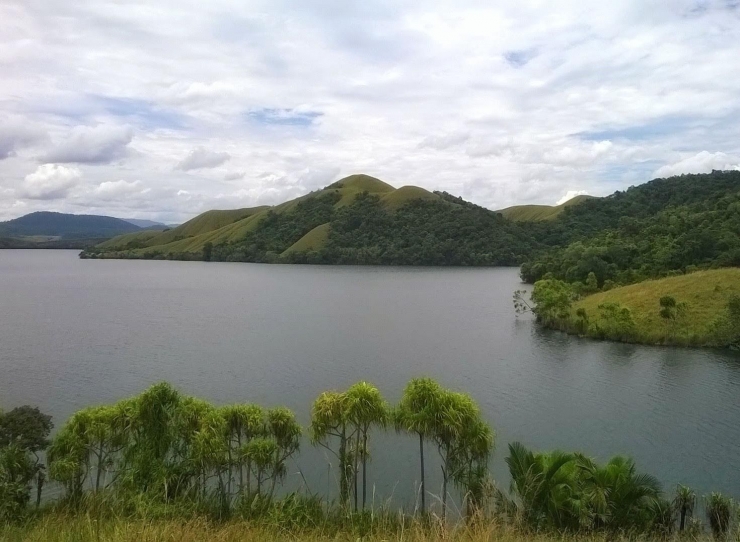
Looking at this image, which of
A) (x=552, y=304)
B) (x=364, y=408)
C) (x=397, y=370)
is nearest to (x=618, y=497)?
(x=364, y=408)

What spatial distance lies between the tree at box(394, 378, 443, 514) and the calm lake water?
3761mm

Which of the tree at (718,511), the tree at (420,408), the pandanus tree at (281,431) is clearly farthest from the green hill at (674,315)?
the pandanus tree at (281,431)

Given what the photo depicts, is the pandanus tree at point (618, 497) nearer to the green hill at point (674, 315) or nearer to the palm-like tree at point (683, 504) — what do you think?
the palm-like tree at point (683, 504)

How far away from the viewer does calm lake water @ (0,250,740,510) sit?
28.3m

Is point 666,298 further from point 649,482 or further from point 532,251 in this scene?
point 532,251

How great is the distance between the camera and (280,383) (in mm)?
39125

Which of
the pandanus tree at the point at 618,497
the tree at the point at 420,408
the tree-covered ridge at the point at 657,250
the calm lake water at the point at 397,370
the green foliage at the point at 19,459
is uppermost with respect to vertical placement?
the tree-covered ridge at the point at 657,250

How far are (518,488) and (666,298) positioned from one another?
48.7 metres

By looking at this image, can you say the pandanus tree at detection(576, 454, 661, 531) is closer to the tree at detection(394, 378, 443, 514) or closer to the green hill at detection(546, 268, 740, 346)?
the tree at detection(394, 378, 443, 514)

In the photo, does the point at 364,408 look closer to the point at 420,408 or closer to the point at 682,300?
the point at 420,408

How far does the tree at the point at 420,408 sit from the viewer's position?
60.6 feet

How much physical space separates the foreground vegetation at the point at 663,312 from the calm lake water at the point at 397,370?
2.62m

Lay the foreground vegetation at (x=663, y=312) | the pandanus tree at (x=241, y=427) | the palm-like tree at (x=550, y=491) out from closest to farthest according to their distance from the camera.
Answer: the palm-like tree at (x=550, y=491)
the pandanus tree at (x=241, y=427)
the foreground vegetation at (x=663, y=312)

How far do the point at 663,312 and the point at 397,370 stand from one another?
30.5m
